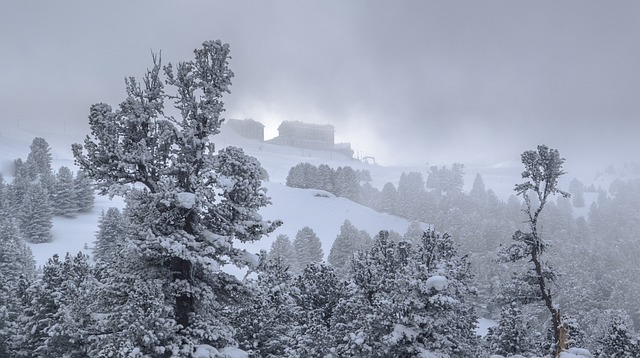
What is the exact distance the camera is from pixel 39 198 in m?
68.4

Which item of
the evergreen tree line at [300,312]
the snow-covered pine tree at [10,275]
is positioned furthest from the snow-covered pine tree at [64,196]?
the evergreen tree line at [300,312]

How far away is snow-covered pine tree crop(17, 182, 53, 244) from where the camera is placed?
2596 inches

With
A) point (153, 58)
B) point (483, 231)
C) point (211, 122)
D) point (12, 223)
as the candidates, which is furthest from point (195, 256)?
point (483, 231)

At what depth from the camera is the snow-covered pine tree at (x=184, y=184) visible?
975cm

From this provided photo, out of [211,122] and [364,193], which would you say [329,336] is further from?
[364,193]

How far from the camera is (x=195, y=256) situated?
9.59 metres

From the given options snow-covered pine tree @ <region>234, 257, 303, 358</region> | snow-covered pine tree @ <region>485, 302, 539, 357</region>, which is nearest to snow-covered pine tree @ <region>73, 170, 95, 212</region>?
snow-covered pine tree @ <region>234, 257, 303, 358</region>

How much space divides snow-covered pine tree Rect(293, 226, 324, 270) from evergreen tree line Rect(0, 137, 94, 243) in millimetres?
34483

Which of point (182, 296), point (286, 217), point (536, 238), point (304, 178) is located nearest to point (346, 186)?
point (304, 178)

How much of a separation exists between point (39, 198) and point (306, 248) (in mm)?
42645

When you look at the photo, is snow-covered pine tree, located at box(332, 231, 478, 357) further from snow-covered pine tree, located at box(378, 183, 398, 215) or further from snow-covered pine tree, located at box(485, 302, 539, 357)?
snow-covered pine tree, located at box(378, 183, 398, 215)

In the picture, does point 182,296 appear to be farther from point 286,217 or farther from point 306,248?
point 286,217

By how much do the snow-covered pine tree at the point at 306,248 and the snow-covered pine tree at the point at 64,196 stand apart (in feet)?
136

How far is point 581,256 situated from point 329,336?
6472 centimetres
